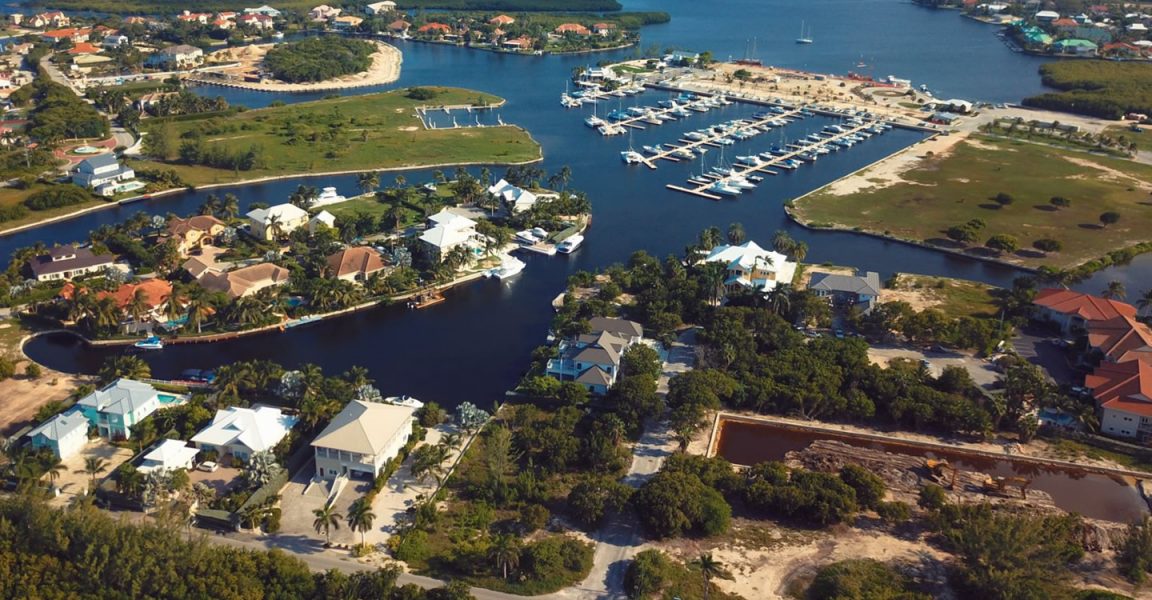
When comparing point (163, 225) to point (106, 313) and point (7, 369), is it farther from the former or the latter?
point (7, 369)

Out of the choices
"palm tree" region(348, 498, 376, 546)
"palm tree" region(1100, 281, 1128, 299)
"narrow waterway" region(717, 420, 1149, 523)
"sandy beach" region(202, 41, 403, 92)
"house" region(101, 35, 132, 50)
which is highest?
"house" region(101, 35, 132, 50)

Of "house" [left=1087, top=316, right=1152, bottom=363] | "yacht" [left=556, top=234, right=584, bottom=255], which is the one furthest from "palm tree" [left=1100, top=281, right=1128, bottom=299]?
"yacht" [left=556, top=234, right=584, bottom=255]

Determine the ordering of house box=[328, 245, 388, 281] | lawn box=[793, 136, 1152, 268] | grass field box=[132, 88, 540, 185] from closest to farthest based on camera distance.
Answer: house box=[328, 245, 388, 281], lawn box=[793, 136, 1152, 268], grass field box=[132, 88, 540, 185]

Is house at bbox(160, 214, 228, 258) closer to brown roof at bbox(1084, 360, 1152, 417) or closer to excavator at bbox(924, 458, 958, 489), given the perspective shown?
excavator at bbox(924, 458, 958, 489)

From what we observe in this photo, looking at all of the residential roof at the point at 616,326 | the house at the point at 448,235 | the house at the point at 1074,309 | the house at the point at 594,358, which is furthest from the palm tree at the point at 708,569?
the house at the point at 448,235

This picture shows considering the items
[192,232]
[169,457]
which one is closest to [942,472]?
[169,457]

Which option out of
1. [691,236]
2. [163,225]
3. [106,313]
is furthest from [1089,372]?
[163,225]
